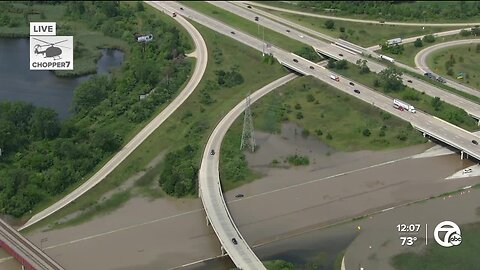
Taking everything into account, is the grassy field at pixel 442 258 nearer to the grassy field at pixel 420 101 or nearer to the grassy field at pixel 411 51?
the grassy field at pixel 420 101

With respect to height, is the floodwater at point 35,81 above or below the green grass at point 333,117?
below

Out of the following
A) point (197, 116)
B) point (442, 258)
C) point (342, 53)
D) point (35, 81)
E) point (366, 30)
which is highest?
point (366, 30)

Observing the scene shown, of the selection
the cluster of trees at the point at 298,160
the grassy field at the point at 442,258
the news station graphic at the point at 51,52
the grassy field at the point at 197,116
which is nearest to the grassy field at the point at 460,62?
the grassy field at the point at 197,116

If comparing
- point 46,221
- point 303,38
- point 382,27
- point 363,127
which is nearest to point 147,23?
point 303,38

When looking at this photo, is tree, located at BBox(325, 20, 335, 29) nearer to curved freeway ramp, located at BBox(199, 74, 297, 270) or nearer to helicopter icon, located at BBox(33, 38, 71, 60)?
curved freeway ramp, located at BBox(199, 74, 297, 270)

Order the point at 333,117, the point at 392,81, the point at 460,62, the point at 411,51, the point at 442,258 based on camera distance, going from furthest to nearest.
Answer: the point at 411,51 → the point at 460,62 → the point at 392,81 → the point at 333,117 → the point at 442,258

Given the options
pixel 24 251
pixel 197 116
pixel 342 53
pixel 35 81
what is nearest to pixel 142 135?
pixel 197 116

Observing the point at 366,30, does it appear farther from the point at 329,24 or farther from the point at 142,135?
the point at 142,135
